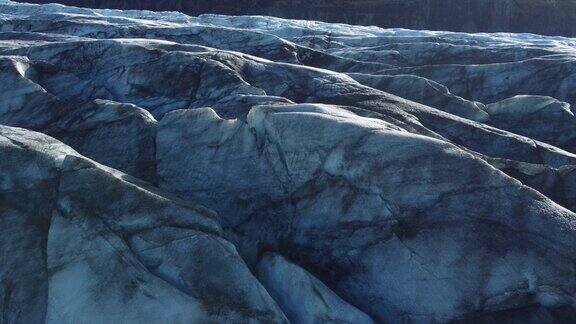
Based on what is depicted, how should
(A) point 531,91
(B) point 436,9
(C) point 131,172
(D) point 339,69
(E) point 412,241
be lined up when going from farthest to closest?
(B) point 436,9
(D) point 339,69
(A) point 531,91
(C) point 131,172
(E) point 412,241

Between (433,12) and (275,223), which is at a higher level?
(433,12)

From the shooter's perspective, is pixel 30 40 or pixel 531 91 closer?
pixel 531 91

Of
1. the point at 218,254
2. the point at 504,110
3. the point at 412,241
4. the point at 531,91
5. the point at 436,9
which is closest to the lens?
the point at 218,254

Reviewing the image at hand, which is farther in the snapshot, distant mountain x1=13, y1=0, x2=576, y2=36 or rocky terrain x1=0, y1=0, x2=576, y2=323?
distant mountain x1=13, y1=0, x2=576, y2=36

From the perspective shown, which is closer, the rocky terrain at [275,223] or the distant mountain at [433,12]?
the rocky terrain at [275,223]

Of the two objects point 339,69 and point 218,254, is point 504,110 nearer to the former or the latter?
point 339,69

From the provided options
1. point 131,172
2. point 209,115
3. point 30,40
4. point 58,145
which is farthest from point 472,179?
point 30,40

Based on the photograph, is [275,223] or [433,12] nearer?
[275,223]

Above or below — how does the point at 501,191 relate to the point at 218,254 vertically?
above
